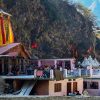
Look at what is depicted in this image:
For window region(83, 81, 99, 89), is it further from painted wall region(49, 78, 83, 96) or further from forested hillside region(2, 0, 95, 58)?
forested hillside region(2, 0, 95, 58)

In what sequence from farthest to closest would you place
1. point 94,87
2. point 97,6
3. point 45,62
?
point 97,6 → point 45,62 → point 94,87

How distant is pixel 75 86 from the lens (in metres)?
36.2

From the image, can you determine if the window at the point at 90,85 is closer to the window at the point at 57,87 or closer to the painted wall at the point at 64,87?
the painted wall at the point at 64,87

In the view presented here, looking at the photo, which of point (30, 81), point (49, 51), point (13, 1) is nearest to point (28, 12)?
point (13, 1)

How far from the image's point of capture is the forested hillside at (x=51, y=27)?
177 feet

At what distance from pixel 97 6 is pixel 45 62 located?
15746 centimetres

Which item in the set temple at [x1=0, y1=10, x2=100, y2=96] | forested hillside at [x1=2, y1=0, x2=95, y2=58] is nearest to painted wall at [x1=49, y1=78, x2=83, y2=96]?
temple at [x1=0, y1=10, x2=100, y2=96]

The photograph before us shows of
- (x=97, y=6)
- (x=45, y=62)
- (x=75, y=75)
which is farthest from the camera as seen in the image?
(x=97, y=6)

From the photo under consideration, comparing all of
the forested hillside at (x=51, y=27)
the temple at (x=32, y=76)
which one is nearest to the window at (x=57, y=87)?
the temple at (x=32, y=76)

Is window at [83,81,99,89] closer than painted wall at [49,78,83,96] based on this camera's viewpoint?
No

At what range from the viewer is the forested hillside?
177 ft

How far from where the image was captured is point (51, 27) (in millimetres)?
58562

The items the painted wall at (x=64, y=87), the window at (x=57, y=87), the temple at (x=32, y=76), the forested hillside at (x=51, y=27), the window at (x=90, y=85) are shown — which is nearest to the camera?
the temple at (x=32, y=76)

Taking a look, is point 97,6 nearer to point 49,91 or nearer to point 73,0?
point 73,0
